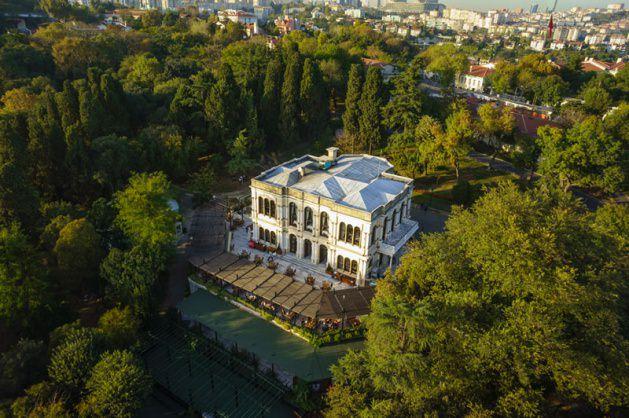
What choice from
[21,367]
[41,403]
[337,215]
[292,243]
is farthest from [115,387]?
[292,243]

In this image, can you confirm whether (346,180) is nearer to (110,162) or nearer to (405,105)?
(110,162)

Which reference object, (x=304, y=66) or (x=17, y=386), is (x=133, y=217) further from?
(x=304, y=66)

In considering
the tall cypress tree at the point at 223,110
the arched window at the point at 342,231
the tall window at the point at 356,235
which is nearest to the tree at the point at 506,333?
the tall window at the point at 356,235

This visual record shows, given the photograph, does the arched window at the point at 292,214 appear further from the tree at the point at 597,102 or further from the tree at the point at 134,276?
the tree at the point at 597,102

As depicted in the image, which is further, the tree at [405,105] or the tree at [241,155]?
the tree at [405,105]

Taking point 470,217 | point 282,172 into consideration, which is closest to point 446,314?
point 470,217

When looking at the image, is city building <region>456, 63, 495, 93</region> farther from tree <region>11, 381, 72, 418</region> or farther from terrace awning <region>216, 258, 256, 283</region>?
tree <region>11, 381, 72, 418</region>

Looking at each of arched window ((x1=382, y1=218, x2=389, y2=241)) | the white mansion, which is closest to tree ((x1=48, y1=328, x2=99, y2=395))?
the white mansion

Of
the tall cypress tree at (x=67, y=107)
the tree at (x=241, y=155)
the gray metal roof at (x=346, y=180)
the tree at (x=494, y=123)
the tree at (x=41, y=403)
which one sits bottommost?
the tree at (x=41, y=403)
